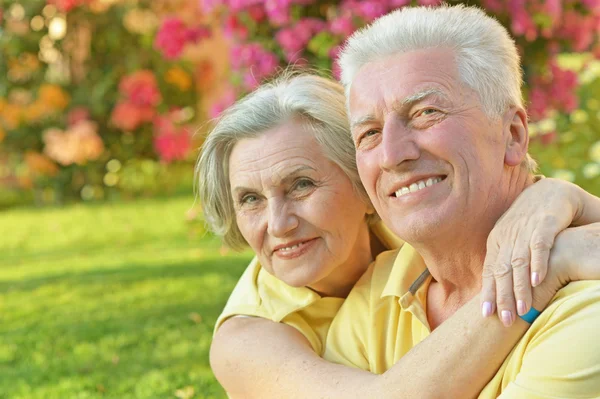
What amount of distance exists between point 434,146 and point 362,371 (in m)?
0.70

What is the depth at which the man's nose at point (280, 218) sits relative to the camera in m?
2.77

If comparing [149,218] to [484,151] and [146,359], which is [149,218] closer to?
[146,359]

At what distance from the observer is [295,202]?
284 cm

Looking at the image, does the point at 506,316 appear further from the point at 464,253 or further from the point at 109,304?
the point at 109,304

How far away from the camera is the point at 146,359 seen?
5105 mm

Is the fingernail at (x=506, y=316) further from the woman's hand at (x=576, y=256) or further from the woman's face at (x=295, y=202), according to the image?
the woman's face at (x=295, y=202)

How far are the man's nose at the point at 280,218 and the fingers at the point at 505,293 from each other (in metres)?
0.86

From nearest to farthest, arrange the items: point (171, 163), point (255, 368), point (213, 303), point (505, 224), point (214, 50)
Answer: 1. point (505, 224)
2. point (255, 368)
3. point (213, 303)
4. point (171, 163)
5. point (214, 50)

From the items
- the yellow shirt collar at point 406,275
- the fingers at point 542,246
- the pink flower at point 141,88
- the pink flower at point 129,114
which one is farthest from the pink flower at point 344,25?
the pink flower at point 129,114

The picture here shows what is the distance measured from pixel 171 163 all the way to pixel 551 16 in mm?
7476

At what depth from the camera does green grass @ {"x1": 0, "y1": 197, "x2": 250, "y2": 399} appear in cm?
474

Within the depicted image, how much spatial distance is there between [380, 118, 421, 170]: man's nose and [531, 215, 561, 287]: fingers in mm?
380

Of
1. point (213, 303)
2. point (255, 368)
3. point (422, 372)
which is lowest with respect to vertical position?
point (213, 303)

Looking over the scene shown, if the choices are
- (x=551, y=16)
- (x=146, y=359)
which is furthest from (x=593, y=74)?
(x=146, y=359)
